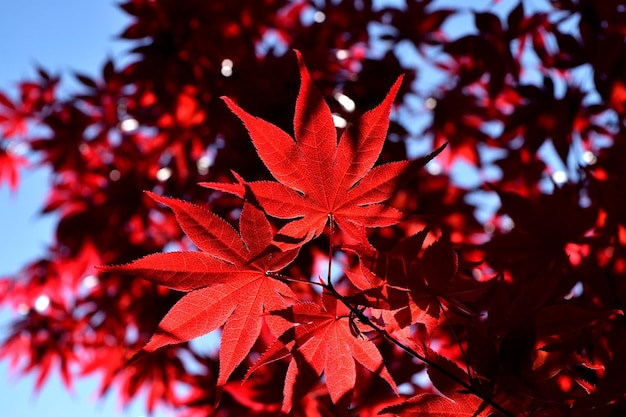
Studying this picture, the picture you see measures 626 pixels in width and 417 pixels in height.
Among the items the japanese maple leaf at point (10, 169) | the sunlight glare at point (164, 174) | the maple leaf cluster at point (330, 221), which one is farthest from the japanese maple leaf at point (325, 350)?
the japanese maple leaf at point (10, 169)

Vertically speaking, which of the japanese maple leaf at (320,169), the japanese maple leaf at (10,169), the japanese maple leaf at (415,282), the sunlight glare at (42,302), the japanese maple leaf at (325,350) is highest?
the japanese maple leaf at (320,169)

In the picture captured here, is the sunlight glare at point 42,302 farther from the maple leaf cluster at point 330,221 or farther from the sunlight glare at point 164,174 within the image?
the sunlight glare at point 164,174

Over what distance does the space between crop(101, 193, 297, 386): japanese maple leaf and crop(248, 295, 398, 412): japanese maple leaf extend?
0.04 m

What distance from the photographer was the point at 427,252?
729 mm

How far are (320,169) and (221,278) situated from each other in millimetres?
200

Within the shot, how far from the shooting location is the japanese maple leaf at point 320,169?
72 cm

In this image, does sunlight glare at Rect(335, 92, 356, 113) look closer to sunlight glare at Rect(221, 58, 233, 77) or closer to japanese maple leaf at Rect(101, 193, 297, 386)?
sunlight glare at Rect(221, 58, 233, 77)

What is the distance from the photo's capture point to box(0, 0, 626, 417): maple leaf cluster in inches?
28.3

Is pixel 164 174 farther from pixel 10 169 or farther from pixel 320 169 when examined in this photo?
pixel 320 169

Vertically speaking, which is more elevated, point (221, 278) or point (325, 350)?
point (221, 278)

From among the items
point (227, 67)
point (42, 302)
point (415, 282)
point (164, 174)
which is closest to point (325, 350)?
point (415, 282)

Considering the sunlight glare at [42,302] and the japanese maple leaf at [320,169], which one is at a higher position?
the japanese maple leaf at [320,169]

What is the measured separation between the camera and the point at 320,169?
2.46 feet

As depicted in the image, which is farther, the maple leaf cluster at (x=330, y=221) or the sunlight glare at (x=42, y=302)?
the sunlight glare at (x=42, y=302)
